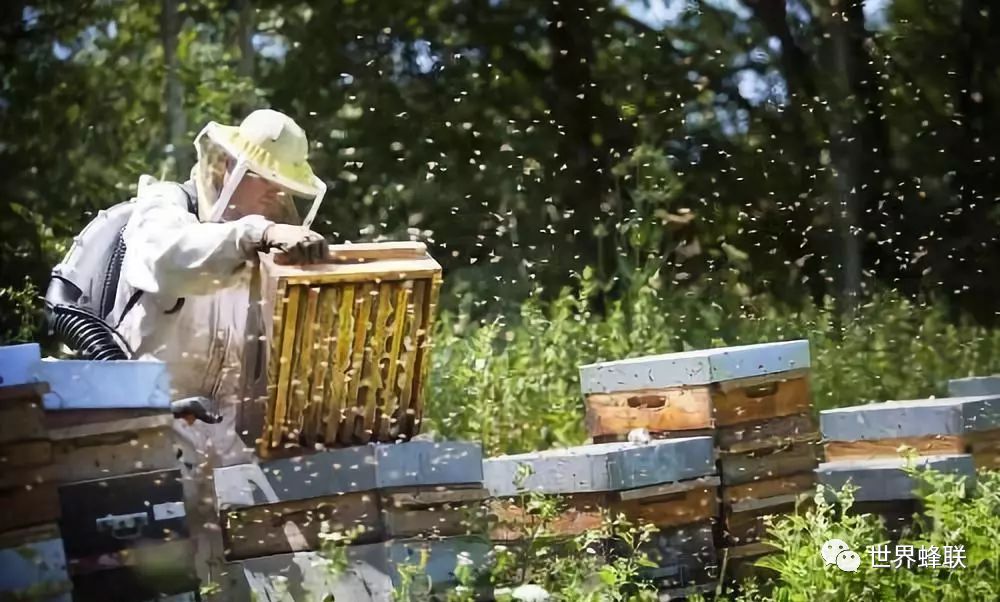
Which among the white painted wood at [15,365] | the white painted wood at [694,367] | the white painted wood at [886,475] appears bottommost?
the white painted wood at [886,475]

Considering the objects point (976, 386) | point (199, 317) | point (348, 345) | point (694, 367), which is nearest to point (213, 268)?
point (199, 317)

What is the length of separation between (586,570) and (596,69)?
1.00 m

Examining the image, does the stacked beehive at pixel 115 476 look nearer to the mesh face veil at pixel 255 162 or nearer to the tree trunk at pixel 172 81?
the mesh face veil at pixel 255 162

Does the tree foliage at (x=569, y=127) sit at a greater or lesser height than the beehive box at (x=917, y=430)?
greater

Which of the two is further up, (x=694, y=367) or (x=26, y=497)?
(x=694, y=367)

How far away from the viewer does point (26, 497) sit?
1947 millimetres

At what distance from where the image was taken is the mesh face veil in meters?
2.10

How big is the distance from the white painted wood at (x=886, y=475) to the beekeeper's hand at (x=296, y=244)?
111cm

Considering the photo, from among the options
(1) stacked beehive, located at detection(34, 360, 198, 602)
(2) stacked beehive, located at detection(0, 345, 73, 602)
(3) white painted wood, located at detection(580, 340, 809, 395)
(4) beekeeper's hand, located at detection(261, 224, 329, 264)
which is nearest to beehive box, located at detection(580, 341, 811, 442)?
(3) white painted wood, located at detection(580, 340, 809, 395)

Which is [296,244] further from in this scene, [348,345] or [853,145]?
[853,145]

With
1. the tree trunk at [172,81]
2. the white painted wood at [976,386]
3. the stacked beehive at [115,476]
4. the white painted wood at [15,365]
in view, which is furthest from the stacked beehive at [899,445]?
the white painted wood at [15,365]

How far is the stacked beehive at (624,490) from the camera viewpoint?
7.32ft

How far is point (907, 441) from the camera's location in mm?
2467

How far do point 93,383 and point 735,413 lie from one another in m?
1.16
